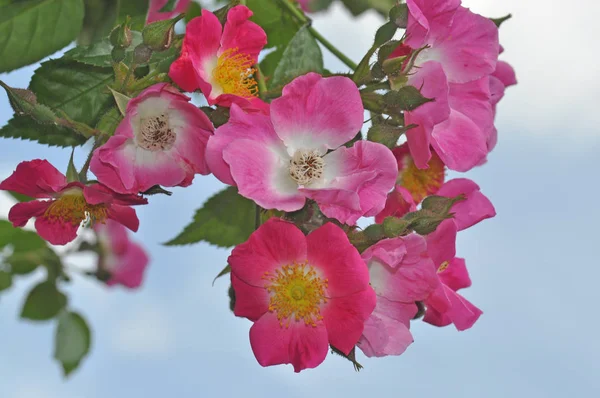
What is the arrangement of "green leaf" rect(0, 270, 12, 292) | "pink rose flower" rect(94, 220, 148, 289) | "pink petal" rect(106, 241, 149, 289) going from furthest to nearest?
1. "pink petal" rect(106, 241, 149, 289)
2. "pink rose flower" rect(94, 220, 148, 289)
3. "green leaf" rect(0, 270, 12, 292)

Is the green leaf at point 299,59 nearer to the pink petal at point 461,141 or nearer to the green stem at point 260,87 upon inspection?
the green stem at point 260,87

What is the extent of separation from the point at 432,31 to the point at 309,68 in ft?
1.04

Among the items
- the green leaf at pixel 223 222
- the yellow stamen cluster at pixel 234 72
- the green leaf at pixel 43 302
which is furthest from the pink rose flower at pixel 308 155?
the green leaf at pixel 43 302

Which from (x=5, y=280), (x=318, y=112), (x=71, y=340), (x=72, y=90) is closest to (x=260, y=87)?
(x=318, y=112)

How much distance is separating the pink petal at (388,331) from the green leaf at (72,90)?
0.65 m

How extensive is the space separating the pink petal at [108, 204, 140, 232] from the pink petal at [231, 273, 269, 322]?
227 millimetres

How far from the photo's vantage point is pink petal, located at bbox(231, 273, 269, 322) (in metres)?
1.29

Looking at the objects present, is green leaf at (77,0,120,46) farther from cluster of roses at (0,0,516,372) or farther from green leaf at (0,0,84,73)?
cluster of roses at (0,0,516,372)

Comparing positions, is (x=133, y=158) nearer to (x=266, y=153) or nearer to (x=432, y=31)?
(x=266, y=153)

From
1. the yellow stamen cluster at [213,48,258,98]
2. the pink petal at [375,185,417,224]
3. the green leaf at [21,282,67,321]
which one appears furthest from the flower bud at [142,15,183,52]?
the green leaf at [21,282,67,321]

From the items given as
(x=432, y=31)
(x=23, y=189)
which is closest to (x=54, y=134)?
(x=23, y=189)

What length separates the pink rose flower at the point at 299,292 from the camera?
1.25 meters

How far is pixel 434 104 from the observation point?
129cm

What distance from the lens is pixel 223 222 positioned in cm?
178
